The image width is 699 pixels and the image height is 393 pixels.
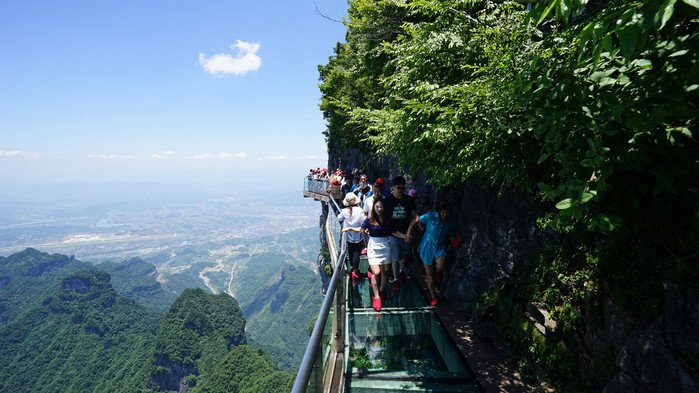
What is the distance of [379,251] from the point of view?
17.0 ft

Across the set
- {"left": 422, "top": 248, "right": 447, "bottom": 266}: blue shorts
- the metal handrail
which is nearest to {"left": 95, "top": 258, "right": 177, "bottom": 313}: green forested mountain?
{"left": 422, "top": 248, "right": 447, "bottom": 266}: blue shorts

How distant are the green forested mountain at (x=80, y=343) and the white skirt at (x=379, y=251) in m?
101

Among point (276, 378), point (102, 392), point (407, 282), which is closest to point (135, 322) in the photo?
point (102, 392)

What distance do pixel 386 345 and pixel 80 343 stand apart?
138m

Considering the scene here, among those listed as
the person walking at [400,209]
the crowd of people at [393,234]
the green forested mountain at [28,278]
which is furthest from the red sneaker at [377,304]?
the green forested mountain at [28,278]

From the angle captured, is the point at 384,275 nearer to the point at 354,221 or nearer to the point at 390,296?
the point at 390,296

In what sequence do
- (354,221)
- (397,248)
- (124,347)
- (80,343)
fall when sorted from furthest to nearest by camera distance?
(124,347) → (80,343) → (354,221) → (397,248)

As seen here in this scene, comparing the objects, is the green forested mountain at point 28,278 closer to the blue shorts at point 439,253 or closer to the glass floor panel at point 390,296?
the glass floor panel at point 390,296

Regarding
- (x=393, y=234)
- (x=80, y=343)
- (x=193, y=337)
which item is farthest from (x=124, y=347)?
(x=393, y=234)

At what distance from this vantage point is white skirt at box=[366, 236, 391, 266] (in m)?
5.15

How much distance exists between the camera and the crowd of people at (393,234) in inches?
203

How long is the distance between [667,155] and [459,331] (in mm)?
3967

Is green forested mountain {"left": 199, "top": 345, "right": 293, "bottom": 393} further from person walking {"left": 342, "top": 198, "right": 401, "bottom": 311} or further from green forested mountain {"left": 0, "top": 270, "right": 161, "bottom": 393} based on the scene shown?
person walking {"left": 342, "top": 198, "right": 401, "bottom": 311}

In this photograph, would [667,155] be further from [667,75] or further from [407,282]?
Result: [407,282]
